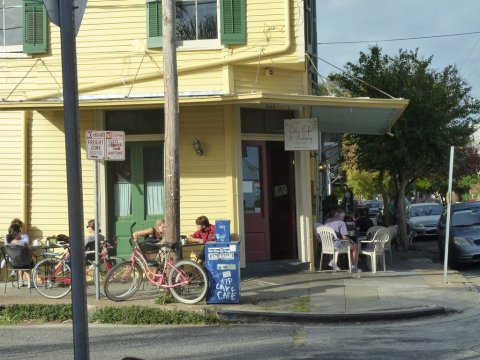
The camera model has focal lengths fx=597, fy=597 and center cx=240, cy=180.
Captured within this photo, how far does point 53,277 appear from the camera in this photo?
1033cm

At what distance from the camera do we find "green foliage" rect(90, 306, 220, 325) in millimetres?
8367

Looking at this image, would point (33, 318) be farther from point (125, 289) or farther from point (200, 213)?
point (200, 213)

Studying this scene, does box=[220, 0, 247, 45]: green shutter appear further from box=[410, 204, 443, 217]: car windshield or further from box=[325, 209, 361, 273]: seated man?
box=[410, 204, 443, 217]: car windshield

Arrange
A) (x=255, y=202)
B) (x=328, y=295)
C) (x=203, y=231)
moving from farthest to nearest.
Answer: (x=255, y=202) → (x=203, y=231) → (x=328, y=295)

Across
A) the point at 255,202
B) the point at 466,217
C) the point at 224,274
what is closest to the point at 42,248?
the point at 224,274

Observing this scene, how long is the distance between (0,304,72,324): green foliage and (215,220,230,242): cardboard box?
8.30 feet

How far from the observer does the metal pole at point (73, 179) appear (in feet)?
10.6

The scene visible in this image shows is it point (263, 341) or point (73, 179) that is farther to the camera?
point (263, 341)

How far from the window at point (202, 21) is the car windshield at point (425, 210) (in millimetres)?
15008

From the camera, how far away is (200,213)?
1185cm

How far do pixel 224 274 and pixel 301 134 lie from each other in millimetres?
3856

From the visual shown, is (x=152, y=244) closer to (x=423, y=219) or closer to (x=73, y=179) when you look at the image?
(x=73, y=179)

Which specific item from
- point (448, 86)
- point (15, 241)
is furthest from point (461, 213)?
point (15, 241)

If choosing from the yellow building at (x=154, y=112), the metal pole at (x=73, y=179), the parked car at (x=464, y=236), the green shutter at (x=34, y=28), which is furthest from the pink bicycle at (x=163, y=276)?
the parked car at (x=464, y=236)
